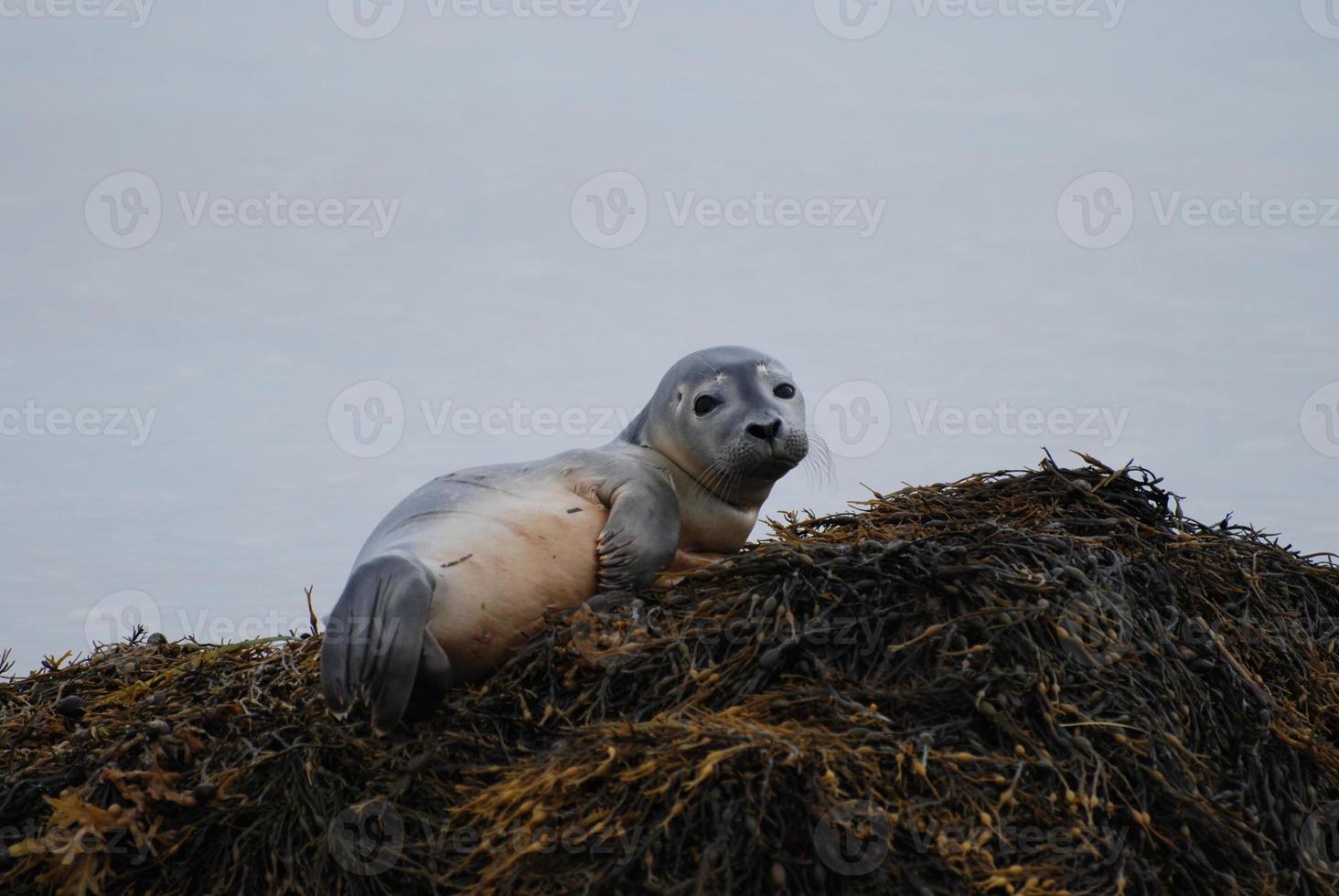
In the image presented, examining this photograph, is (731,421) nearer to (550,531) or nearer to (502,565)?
(550,531)

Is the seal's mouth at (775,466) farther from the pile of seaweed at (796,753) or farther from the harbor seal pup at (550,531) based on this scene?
the pile of seaweed at (796,753)

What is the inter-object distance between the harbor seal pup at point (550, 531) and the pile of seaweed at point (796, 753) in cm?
15

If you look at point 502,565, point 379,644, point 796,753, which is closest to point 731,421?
point 502,565

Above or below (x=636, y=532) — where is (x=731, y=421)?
above

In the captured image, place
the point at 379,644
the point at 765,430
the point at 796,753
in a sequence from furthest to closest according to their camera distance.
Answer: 1. the point at 765,430
2. the point at 379,644
3. the point at 796,753

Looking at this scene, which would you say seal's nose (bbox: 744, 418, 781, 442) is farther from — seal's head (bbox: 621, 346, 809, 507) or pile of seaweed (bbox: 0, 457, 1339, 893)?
pile of seaweed (bbox: 0, 457, 1339, 893)

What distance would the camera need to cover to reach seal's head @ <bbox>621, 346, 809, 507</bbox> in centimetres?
488

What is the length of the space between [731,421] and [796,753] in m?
1.83

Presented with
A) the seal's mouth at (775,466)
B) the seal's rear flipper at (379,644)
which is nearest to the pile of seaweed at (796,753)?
the seal's rear flipper at (379,644)

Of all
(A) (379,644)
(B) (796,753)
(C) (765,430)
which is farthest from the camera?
(C) (765,430)

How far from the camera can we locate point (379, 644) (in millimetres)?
4090

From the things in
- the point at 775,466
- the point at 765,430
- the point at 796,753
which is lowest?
the point at 796,753

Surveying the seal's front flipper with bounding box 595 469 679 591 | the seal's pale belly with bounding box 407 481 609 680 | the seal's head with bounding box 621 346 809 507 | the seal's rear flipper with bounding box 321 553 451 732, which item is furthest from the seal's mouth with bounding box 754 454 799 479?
the seal's rear flipper with bounding box 321 553 451 732

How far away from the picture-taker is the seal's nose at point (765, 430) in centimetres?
487
